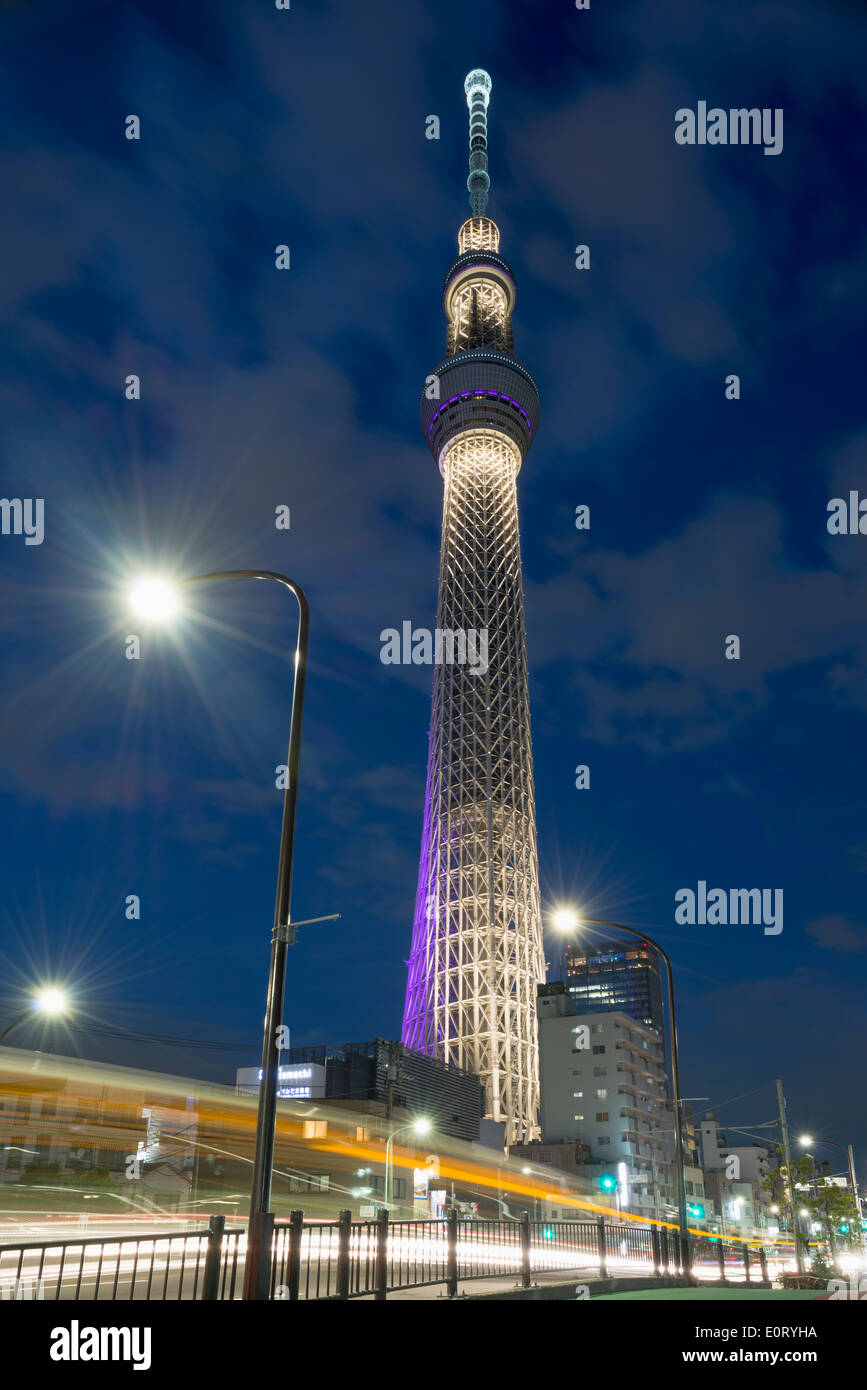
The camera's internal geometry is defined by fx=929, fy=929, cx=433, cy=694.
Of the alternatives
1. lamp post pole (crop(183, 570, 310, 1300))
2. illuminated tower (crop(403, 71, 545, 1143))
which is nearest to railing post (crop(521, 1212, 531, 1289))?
lamp post pole (crop(183, 570, 310, 1300))

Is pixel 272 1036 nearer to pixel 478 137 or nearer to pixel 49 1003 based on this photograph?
pixel 49 1003

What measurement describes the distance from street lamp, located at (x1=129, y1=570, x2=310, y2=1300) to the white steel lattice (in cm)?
7362

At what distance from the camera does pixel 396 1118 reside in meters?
56.6

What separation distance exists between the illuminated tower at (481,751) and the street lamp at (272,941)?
7349cm

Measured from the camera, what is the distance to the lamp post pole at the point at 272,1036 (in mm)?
10688

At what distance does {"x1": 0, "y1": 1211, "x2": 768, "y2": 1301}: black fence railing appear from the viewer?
430 inches

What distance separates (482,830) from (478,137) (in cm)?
9985

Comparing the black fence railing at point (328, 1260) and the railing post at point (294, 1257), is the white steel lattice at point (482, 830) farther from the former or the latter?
the railing post at point (294, 1257)

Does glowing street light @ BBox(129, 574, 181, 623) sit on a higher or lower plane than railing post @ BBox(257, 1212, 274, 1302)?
higher

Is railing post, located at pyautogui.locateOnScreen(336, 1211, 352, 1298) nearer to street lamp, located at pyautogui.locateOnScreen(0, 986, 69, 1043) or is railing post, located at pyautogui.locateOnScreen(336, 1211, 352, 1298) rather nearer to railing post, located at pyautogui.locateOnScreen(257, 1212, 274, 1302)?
railing post, located at pyautogui.locateOnScreen(257, 1212, 274, 1302)

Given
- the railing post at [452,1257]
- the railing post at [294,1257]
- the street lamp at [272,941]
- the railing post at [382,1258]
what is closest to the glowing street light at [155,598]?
the street lamp at [272,941]

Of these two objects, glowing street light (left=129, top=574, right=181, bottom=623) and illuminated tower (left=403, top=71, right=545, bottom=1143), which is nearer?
glowing street light (left=129, top=574, right=181, bottom=623)

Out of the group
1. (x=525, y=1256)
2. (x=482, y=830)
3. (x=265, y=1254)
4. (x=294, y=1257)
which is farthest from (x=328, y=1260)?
(x=482, y=830)
